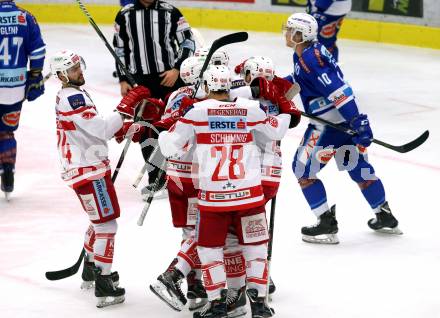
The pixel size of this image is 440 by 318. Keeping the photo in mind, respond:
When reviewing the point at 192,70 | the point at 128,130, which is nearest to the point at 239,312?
the point at 128,130

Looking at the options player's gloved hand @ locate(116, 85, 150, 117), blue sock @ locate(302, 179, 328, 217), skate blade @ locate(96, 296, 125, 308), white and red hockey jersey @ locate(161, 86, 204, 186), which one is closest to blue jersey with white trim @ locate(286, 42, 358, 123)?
blue sock @ locate(302, 179, 328, 217)

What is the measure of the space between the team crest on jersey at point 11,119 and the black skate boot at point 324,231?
7.33 ft

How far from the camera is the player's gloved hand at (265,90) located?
182 inches

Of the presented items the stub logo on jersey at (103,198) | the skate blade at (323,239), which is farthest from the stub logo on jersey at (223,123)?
the skate blade at (323,239)

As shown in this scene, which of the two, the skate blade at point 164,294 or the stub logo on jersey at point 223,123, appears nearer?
the stub logo on jersey at point 223,123

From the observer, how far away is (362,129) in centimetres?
555

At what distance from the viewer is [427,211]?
6438 millimetres

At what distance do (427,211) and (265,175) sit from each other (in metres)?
2.06

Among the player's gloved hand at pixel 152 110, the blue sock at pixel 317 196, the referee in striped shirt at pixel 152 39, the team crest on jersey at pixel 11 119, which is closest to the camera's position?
the player's gloved hand at pixel 152 110

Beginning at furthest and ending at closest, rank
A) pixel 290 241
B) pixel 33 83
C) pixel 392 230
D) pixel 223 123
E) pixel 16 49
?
pixel 33 83
pixel 16 49
pixel 392 230
pixel 290 241
pixel 223 123

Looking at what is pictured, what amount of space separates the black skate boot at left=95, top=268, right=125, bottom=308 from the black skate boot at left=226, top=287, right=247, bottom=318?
632mm

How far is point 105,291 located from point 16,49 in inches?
95.7

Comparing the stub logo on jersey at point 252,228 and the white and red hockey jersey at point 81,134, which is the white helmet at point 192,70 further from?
the stub logo on jersey at point 252,228

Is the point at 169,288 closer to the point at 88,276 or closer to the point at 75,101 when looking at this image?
the point at 88,276
